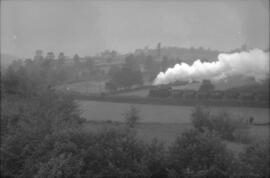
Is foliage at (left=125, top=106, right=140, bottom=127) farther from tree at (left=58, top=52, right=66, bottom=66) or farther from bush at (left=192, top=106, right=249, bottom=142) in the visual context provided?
tree at (left=58, top=52, right=66, bottom=66)

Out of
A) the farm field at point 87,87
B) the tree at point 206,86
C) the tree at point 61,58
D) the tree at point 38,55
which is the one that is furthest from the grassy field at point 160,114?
the tree at point 38,55

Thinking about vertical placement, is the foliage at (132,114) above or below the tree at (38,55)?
below

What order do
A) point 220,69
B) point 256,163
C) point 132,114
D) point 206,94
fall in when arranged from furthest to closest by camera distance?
1. point 132,114
2. point 206,94
3. point 220,69
4. point 256,163

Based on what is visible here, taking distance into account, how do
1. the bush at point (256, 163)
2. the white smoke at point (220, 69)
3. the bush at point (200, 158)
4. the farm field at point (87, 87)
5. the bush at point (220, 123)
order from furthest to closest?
the bush at point (220, 123) → the farm field at point (87, 87) → the white smoke at point (220, 69) → the bush at point (256, 163) → the bush at point (200, 158)

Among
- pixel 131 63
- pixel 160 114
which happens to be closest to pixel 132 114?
pixel 160 114

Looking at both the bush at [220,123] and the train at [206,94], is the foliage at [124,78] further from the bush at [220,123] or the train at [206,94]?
the bush at [220,123]

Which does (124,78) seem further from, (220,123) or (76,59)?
(220,123)

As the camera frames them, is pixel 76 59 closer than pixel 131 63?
Yes

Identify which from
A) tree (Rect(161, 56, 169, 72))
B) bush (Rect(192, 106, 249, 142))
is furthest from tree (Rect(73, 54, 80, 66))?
bush (Rect(192, 106, 249, 142))
